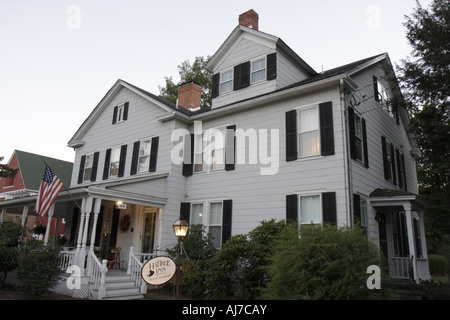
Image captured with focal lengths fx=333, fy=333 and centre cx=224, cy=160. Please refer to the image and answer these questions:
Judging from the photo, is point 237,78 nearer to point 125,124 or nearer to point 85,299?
point 125,124

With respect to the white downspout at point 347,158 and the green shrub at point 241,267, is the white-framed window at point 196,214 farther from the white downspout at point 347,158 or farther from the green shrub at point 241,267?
the white downspout at point 347,158

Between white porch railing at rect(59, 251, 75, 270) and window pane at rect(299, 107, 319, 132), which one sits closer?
window pane at rect(299, 107, 319, 132)

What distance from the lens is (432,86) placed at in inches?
505

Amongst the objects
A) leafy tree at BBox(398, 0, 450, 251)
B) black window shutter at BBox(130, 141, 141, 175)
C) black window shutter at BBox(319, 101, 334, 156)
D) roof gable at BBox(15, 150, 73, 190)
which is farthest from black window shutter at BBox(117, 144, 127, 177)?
roof gable at BBox(15, 150, 73, 190)

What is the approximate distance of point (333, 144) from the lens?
9680mm

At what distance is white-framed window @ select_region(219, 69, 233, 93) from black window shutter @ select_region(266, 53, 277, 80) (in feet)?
5.95

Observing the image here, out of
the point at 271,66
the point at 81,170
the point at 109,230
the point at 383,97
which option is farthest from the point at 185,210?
the point at 383,97

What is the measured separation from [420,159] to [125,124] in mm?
13441

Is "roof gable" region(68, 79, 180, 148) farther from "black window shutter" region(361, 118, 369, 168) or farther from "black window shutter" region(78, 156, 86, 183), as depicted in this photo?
"black window shutter" region(361, 118, 369, 168)

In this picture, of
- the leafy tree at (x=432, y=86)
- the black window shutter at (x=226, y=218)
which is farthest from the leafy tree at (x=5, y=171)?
the leafy tree at (x=432, y=86)

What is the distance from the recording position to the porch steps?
943 cm

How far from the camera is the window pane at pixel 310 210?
9672 millimetres

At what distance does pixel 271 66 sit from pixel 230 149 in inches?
136
